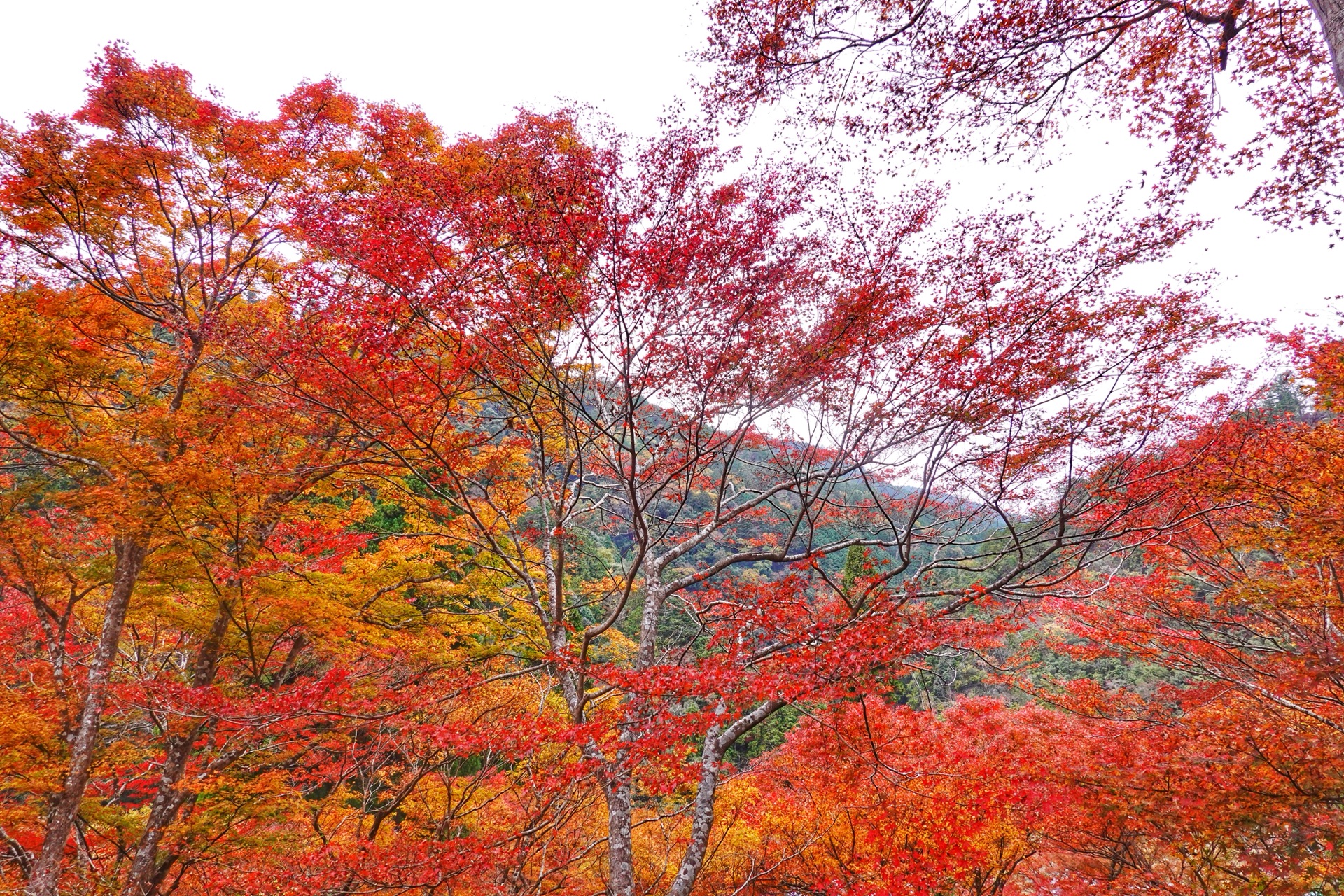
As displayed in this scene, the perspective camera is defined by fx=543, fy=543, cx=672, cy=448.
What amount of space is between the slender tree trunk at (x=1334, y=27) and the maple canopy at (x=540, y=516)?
3219 millimetres

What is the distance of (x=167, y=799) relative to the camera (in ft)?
22.5

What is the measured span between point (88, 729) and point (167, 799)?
129 cm

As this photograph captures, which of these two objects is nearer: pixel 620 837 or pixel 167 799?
pixel 620 837

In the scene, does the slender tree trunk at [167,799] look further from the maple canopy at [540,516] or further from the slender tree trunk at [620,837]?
the slender tree trunk at [620,837]

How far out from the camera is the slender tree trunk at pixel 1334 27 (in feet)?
8.05

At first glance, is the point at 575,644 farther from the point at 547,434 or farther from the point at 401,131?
the point at 401,131

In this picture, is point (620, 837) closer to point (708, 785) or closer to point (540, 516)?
point (708, 785)

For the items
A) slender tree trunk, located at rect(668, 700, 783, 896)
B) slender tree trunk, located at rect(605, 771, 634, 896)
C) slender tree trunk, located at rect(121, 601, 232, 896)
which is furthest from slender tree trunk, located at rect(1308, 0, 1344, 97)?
slender tree trunk, located at rect(121, 601, 232, 896)

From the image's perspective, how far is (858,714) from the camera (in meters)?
10.4

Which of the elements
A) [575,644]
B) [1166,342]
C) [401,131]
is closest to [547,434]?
[575,644]

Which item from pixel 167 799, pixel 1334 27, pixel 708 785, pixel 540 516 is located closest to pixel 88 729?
pixel 167 799

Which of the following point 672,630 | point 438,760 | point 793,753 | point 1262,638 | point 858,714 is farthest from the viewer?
point 672,630

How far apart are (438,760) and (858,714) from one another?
743 centimetres

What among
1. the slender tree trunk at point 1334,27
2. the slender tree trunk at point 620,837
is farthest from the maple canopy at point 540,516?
the slender tree trunk at point 1334,27
